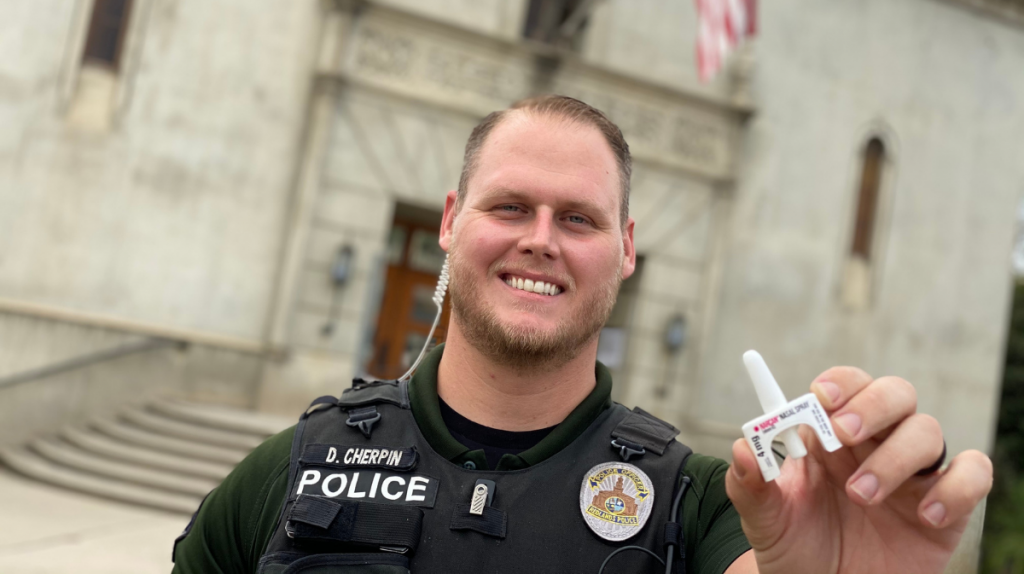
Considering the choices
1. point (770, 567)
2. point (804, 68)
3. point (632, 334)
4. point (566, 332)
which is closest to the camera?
point (770, 567)

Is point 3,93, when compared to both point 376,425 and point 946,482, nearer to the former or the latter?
point 376,425

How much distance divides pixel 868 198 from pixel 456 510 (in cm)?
1429

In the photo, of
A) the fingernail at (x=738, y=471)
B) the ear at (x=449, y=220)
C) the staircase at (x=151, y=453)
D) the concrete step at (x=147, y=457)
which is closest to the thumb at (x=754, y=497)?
the fingernail at (x=738, y=471)

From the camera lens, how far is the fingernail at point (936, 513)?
1.24 m

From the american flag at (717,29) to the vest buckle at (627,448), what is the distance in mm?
9617

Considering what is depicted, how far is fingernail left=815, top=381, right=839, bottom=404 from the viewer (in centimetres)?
128

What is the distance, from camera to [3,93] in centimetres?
1092

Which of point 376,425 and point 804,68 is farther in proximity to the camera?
point 804,68

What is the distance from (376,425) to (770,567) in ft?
3.26

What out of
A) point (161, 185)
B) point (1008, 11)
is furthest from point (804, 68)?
point (161, 185)

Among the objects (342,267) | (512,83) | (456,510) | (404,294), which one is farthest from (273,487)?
(404,294)

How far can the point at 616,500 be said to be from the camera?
6.13 feet

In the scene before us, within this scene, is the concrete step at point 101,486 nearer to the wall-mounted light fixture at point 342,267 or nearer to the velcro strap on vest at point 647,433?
the wall-mounted light fixture at point 342,267

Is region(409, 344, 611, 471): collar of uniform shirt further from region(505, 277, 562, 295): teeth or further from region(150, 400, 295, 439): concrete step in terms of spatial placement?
region(150, 400, 295, 439): concrete step
